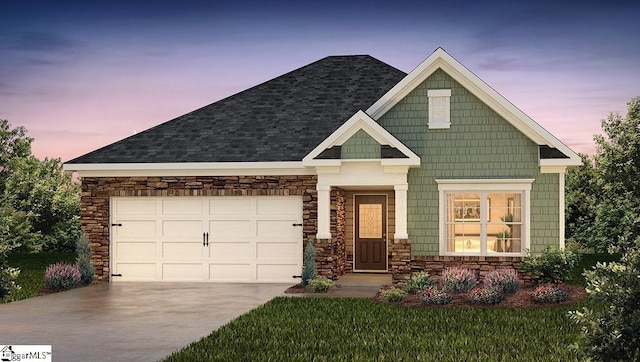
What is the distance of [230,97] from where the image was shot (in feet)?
81.7

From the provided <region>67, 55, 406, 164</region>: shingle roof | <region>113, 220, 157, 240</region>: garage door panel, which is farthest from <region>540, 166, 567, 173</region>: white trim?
<region>113, 220, 157, 240</region>: garage door panel

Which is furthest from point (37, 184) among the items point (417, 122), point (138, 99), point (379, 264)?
point (417, 122)

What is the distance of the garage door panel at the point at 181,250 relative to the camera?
2128cm

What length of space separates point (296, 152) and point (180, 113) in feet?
18.2

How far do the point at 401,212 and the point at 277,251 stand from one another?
3713mm

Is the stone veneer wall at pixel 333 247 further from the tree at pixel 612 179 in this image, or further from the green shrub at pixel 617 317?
the green shrub at pixel 617 317

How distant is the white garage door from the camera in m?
20.9

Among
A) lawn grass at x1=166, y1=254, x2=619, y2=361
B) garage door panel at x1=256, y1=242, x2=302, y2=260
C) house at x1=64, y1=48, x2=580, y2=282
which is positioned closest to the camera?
lawn grass at x1=166, y1=254, x2=619, y2=361

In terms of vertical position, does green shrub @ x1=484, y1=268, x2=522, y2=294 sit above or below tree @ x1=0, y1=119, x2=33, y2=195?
below

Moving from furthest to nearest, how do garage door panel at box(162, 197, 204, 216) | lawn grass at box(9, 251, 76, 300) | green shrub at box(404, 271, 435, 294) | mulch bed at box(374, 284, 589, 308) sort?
garage door panel at box(162, 197, 204, 216), lawn grass at box(9, 251, 76, 300), green shrub at box(404, 271, 435, 294), mulch bed at box(374, 284, 589, 308)

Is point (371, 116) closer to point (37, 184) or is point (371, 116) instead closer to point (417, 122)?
point (417, 122)

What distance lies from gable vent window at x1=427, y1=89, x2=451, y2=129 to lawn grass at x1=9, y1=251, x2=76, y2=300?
11.2 metres

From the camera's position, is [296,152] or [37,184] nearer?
[296,152]

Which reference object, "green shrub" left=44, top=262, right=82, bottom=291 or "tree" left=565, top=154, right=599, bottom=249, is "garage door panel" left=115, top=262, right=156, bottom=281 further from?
"tree" left=565, top=154, right=599, bottom=249
